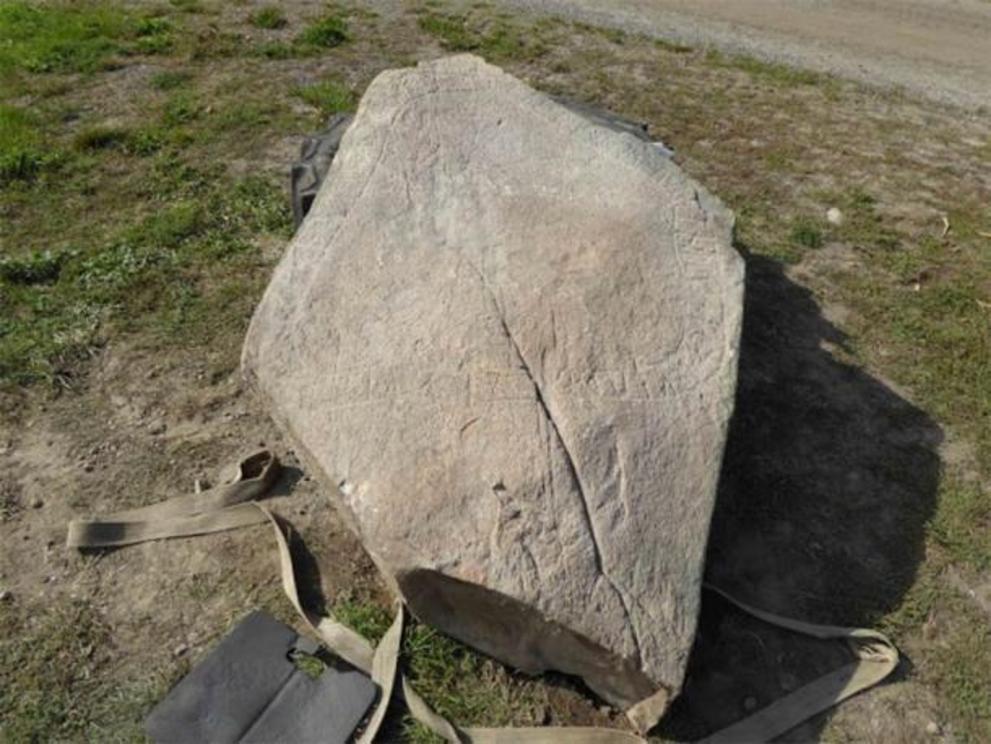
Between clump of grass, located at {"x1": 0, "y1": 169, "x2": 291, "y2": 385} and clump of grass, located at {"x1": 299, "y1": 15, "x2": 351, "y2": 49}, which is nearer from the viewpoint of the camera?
clump of grass, located at {"x1": 0, "y1": 169, "x2": 291, "y2": 385}

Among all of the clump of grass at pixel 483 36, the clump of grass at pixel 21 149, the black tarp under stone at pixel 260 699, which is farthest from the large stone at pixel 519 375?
the clump of grass at pixel 483 36

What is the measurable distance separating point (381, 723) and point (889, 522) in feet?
7.43

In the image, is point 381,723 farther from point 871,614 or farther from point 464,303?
point 871,614

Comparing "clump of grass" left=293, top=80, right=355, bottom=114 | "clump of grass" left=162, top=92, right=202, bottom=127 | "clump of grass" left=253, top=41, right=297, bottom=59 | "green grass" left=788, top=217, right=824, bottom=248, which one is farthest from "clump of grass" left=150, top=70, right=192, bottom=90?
"green grass" left=788, top=217, right=824, bottom=248

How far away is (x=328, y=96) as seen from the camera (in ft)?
23.5

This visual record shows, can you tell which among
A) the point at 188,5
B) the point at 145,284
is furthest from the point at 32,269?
the point at 188,5

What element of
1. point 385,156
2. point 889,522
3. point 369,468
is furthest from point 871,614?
point 385,156

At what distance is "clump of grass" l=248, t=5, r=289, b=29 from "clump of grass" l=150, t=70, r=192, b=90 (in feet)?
4.53

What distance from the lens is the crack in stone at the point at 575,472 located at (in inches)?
112

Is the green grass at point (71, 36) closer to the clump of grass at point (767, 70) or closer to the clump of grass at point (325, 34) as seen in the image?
the clump of grass at point (325, 34)

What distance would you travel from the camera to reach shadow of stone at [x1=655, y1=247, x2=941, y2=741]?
10.7 feet

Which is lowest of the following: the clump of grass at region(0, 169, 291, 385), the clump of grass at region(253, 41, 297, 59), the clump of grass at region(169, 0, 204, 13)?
the clump of grass at region(0, 169, 291, 385)

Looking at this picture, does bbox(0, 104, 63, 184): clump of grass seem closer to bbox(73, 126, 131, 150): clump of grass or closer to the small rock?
bbox(73, 126, 131, 150): clump of grass

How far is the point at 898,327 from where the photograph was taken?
5016 millimetres
